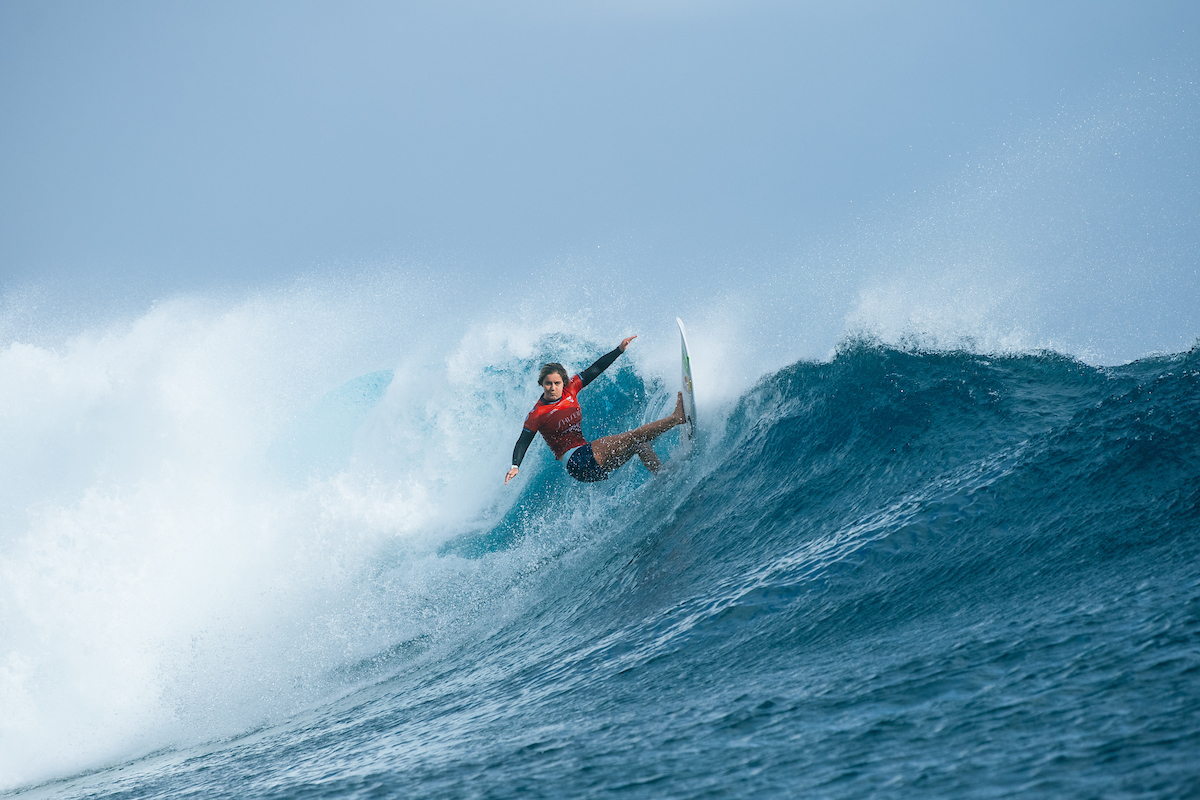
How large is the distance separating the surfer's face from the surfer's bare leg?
0.61 meters

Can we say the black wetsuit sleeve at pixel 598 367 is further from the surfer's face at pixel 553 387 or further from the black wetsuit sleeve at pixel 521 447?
the black wetsuit sleeve at pixel 521 447

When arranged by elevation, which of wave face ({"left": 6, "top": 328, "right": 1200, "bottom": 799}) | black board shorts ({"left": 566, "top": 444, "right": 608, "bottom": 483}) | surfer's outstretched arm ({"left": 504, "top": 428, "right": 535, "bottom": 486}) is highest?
surfer's outstretched arm ({"left": 504, "top": 428, "right": 535, "bottom": 486})

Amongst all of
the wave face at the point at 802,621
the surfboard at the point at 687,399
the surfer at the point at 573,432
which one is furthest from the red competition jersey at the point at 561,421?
the surfboard at the point at 687,399

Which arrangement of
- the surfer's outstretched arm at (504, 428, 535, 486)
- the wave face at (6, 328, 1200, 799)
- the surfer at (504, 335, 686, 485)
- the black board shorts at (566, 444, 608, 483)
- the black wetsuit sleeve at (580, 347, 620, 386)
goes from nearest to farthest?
the wave face at (6, 328, 1200, 799) → the surfer's outstretched arm at (504, 428, 535, 486) → the surfer at (504, 335, 686, 485) → the black board shorts at (566, 444, 608, 483) → the black wetsuit sleeve at (580, 347, 620, 386)

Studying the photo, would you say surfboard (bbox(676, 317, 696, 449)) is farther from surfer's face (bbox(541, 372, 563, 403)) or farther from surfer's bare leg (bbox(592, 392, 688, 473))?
surfer's face (bbox(541, 372, 563, 403))

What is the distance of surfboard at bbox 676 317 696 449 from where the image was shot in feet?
25.4

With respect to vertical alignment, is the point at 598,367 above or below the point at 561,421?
above

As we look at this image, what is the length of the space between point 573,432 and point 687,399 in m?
1.51

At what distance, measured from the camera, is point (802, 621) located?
397 centimetres

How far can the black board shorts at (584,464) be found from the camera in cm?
693

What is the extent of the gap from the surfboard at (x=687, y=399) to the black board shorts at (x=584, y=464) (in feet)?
4.41

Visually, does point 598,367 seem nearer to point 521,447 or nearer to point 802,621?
point 521,447

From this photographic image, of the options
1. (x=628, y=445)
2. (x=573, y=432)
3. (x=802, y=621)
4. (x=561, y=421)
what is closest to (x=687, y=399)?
(x=628, y=445)

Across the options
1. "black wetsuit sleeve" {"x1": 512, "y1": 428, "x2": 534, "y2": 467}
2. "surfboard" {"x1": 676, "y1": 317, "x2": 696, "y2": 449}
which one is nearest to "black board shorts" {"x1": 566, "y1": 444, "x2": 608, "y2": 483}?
"black wetsuit sleeve" {"x1": 512, "y1": 428, "x2": 534, "y2": 467}
